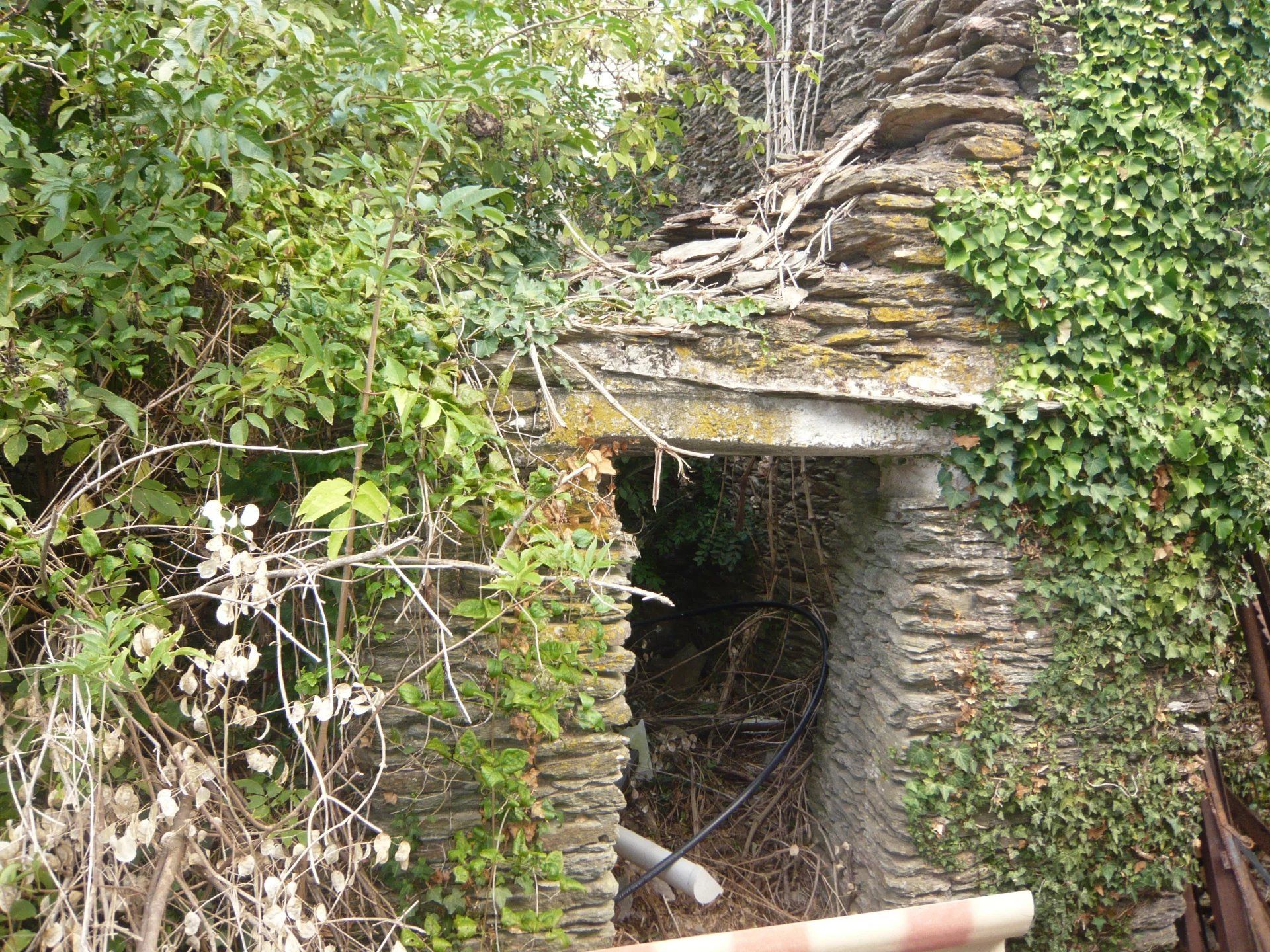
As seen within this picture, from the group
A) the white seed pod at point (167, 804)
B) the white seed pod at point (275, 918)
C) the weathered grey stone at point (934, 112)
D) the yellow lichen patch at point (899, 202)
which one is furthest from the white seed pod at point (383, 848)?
the weathered grey stone at point (934, 112)

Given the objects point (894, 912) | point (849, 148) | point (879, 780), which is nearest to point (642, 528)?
point (879, 780)

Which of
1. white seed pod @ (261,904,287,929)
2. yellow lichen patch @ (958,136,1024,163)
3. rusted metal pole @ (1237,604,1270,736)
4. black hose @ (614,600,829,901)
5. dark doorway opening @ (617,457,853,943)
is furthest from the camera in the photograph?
dark doorway opening @ (617,457,853,943)

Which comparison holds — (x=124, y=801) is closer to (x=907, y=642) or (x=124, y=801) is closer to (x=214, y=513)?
(x=214, y=513)

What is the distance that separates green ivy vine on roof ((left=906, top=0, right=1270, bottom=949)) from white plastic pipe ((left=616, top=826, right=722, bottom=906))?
3.34ft

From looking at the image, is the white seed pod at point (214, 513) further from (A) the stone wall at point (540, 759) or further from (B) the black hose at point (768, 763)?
(B) the black hose at point (768, 763)

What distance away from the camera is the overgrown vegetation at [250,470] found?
5.98ft

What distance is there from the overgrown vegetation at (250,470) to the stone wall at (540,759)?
7cm

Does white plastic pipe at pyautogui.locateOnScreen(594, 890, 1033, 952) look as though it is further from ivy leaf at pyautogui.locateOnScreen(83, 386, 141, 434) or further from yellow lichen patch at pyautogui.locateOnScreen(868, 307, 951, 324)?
yellow lichen patch at pyautogui.locateOnScreen(868, 307, 951, 324)

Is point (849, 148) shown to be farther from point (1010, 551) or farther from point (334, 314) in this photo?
point (334, 314)

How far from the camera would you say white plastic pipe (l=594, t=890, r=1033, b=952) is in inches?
54.2

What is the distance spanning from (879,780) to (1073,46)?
315cm

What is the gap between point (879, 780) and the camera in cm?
368

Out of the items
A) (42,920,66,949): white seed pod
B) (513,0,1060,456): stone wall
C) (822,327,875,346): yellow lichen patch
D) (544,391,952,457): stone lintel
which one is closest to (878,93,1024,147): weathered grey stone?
(513,0,1060,456): stone wall

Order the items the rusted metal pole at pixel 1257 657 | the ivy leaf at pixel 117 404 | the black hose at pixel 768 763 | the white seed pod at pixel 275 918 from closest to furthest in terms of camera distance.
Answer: the white seed pod at pixel 275 918 → the ivy leaf at pixel 117 404 → the rusted metal pole at pixel 1257 657 → the black hose at pixel 768 763
